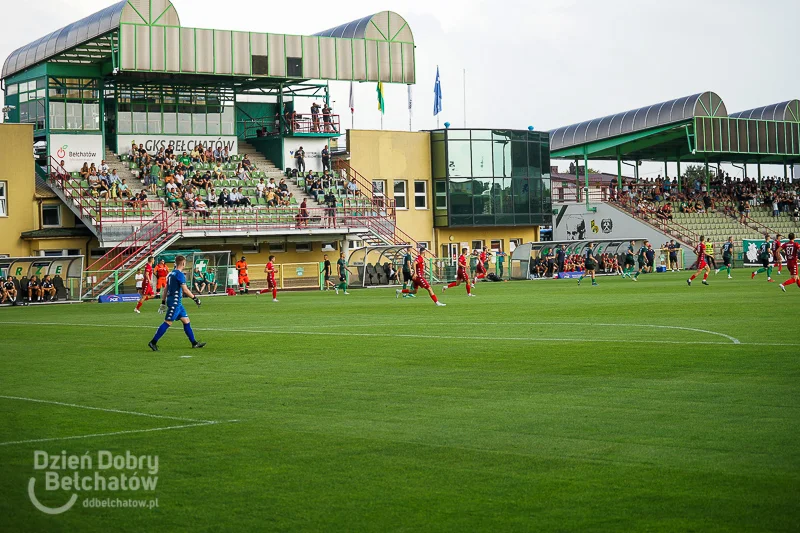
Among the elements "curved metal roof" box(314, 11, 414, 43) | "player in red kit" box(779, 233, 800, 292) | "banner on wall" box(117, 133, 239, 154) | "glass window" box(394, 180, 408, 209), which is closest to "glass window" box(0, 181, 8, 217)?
"banner on wall" box(117, 133, 239, 154)

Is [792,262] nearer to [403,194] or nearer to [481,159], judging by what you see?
[403,194]

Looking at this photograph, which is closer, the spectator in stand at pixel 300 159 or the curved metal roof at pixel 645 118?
the spectator in stand at pixel 300 159

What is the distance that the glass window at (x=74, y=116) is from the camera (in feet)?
181

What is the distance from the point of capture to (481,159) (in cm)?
6775

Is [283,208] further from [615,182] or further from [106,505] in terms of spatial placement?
[106,505]

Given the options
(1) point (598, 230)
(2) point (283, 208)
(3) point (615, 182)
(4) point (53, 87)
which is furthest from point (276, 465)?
(3) point (615, 182)

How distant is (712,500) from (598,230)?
68.2 metres

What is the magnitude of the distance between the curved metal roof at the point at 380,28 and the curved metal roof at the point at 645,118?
18715 mm

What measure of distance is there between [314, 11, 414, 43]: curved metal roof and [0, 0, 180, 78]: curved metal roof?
11.6 m

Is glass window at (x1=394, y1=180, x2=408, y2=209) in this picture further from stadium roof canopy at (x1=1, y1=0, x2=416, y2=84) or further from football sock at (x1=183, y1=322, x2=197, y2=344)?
football sock at (x1=183, y1=322, x2=197, y2=344)

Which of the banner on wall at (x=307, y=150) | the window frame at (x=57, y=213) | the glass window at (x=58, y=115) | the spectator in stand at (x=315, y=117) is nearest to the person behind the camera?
the window frame at (x=57, y=213)

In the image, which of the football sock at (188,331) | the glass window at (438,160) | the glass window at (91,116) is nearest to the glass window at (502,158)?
the glass window at (438,160)

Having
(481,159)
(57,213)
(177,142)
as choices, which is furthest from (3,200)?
(481,159)

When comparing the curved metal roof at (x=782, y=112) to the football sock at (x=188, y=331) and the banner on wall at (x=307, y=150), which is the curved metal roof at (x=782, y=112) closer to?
the banner on wall at (x=307, y=150)
